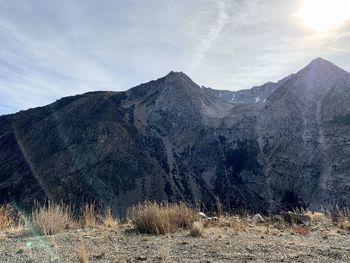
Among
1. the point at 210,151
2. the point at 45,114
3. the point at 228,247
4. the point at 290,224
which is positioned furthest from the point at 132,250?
the point at 45,114

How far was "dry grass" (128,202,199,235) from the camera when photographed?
10.4m

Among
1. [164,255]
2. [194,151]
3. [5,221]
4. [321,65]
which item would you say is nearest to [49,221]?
[5,221]

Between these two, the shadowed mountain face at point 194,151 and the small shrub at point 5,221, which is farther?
the shadowed mountain face at point 194,151

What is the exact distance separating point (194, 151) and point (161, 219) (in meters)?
76.8

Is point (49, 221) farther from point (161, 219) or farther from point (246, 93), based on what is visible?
point (246, 93)

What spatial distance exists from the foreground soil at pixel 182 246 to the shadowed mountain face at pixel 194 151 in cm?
5398

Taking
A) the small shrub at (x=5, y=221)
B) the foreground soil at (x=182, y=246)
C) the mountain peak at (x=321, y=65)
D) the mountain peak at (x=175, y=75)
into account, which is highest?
the mountain peak at (x=175, y=75)

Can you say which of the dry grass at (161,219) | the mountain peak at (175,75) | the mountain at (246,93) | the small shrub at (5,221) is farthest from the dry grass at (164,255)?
the mountain at (246,93)

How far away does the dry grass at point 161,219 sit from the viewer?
1042cm

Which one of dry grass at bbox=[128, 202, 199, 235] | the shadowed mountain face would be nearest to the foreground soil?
dry grass at bbox=[128, 202, 199, 235]

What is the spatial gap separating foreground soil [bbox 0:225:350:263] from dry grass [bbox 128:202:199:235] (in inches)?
12.5

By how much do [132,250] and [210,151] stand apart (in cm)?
7814

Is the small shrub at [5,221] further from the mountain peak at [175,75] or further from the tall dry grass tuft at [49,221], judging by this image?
the mountain peak at [175,75]

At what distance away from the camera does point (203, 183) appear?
8006 centimetres
